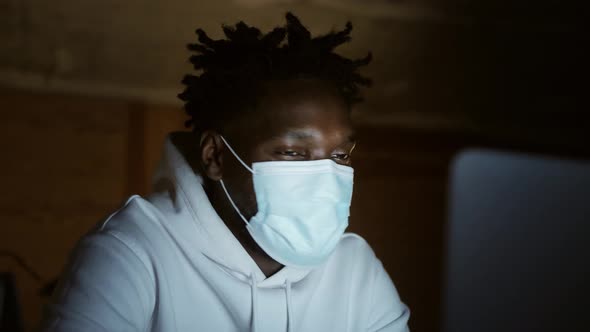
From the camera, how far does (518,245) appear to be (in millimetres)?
1861

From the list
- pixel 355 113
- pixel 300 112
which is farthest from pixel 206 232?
pixel 355 113

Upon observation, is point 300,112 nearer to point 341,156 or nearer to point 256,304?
point 341,156

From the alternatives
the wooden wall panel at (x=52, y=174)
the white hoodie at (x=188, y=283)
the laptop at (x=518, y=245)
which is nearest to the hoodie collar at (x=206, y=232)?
the white hoodie at (x=188, y=283)

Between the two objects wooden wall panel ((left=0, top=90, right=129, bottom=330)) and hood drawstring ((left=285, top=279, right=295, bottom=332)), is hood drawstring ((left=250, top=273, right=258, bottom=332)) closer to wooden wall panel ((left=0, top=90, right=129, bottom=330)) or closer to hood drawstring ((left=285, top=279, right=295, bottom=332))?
hood drawstring ((left=285, top=279, right=295, bottom=332))

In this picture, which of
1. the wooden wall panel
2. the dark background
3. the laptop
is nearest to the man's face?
the laptop

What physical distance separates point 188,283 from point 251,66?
1.34 feet

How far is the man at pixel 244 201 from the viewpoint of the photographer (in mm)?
1121

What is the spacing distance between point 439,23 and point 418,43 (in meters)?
0.12

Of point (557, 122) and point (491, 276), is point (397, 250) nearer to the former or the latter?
point (491, 276)

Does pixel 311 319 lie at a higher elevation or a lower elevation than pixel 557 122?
lower

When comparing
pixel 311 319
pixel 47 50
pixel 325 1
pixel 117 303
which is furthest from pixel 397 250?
pixel 117 303

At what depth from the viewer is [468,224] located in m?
1.81

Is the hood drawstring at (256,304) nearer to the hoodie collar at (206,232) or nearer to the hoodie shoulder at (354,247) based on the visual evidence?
the hoodie collar at (206,232)

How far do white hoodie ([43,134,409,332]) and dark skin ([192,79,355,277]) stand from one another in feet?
0.15
